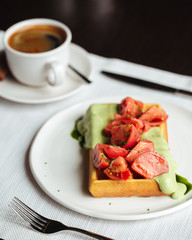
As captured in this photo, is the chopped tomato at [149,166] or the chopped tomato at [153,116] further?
the chopped tomato at [153,116]

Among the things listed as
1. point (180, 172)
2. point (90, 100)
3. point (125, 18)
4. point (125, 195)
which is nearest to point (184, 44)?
point (125, 18)

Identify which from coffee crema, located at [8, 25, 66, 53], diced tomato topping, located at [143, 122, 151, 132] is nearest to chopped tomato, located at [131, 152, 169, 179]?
diced tomato topping, located at [143, 122, 151, 132]

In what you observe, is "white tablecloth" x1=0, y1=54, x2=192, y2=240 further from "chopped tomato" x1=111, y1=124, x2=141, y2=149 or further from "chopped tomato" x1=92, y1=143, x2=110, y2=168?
"chopped tomato" x1=111, y1=124, x2=141, y2=149

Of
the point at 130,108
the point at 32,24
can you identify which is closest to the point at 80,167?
the point at 130,108

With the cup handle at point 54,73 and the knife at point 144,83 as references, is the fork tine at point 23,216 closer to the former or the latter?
the cup handle at point 54,73

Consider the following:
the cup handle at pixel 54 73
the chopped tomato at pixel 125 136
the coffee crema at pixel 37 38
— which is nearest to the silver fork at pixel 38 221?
the chopped tomato at pixel 125 136
